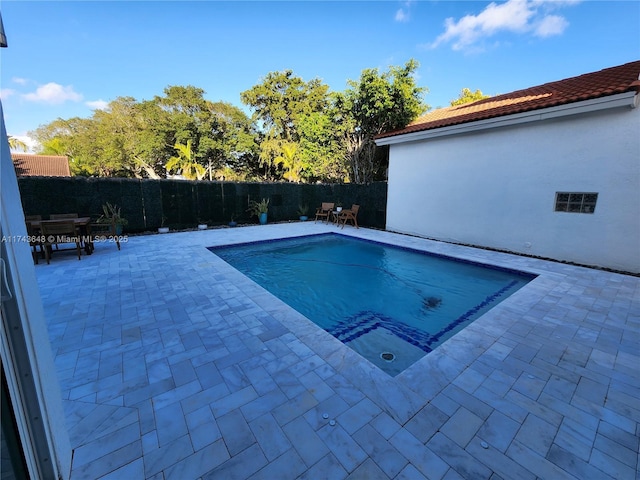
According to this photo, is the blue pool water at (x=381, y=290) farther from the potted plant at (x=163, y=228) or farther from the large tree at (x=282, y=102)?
the large tree at (x=282, y=102)

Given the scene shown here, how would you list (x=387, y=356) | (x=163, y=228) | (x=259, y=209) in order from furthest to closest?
(x=259, y=209), (x=163, y=228), (x=387, y=356)

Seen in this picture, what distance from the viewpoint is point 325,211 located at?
13047 mm

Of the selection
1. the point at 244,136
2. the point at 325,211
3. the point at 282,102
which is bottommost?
the point at 325,211

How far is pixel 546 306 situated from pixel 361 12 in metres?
11.6

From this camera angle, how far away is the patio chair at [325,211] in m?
12.2

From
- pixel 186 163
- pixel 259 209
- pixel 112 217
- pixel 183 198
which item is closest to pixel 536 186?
pixel 259 209

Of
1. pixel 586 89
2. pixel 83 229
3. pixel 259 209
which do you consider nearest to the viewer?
pixel 586 89

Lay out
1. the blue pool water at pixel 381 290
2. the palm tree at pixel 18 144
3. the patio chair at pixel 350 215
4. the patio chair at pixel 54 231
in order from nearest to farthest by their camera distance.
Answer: the blue pool water at pixel 381 290 < the patio chair at pixel 54 231 < the patio chair at pixel 350 215 < the palm tree at pixel 18 144

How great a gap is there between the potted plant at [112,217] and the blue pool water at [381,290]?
3.02m

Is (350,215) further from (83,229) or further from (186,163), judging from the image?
(186,163)

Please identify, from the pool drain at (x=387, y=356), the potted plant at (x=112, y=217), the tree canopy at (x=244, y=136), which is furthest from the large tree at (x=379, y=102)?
the pool drain at (x=387, y=356)

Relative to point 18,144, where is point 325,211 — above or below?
below

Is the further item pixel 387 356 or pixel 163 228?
pixel 163 228

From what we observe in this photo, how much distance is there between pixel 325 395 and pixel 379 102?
12090 millimetres
